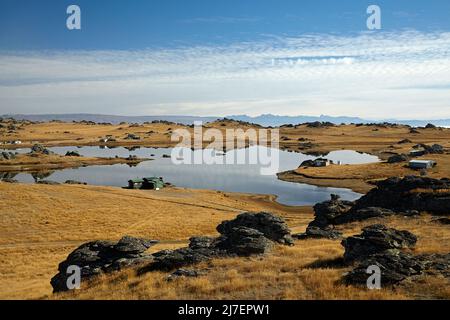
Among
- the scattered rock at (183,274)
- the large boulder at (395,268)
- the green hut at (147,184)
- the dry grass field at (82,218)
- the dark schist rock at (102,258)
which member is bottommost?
the dry grass field at (82,218)

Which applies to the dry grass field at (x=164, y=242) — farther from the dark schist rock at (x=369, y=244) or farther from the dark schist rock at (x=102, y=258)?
the dark schist rock at (x=102, y=258)

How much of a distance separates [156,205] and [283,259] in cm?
4368

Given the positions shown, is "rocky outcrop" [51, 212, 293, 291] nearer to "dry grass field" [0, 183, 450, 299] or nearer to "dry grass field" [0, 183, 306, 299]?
"dry grass field" [0, 183, 450, 299]

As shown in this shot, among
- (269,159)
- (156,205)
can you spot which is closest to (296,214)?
(156,205)

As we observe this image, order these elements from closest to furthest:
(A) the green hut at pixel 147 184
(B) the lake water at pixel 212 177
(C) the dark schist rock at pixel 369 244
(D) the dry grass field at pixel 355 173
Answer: (C) the dark schist rock at pixel 369 244 < (A) the green hut at pixel 147 184 < (B) the lake water at pixel 212 177 < (D) the dry grass field at pixel 355 173

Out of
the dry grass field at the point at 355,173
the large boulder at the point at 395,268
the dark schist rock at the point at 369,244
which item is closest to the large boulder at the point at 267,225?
the dark schist rock at the point at 369,244

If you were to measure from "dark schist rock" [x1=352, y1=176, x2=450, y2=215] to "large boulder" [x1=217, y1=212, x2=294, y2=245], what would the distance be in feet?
51.3

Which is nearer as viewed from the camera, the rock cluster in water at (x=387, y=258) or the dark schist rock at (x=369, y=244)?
the rock cluster in water at (x=387, y=258)

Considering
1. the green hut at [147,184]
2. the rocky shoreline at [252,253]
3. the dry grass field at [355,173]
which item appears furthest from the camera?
the dry grass field at [355,173]

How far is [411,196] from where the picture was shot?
4150 centimetres

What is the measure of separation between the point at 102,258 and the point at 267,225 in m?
11.5

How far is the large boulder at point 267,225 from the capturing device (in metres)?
29.6

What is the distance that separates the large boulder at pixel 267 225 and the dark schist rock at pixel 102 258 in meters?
6.50

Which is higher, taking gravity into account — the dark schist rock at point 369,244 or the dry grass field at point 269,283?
the dark schist rock at point 369,244
